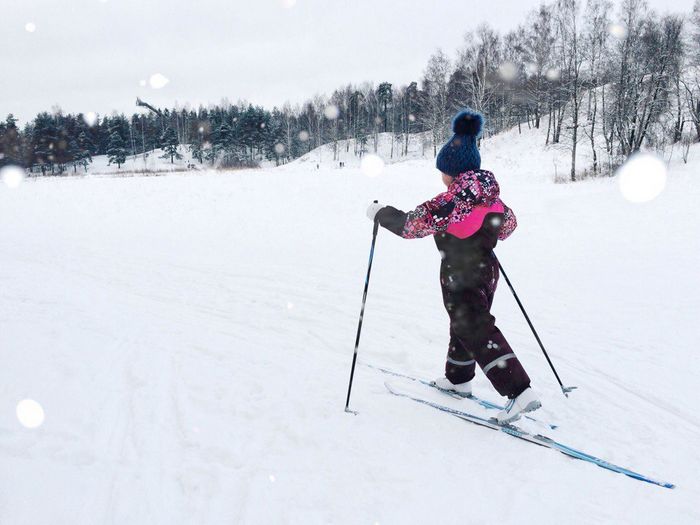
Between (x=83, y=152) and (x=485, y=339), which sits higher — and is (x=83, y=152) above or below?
above

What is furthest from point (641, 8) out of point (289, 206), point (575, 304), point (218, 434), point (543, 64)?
point (218, 434)

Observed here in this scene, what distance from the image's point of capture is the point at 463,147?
3070mm

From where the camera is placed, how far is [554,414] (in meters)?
3.32

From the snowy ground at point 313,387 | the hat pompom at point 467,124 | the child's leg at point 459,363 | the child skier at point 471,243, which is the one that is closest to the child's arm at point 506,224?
the child skier at point 471,243

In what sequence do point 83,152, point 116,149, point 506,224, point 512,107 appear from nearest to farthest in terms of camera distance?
1. point 506,224
2. point 512,107
3. point 83,152
4. point 116,149

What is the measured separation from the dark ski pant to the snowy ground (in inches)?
17.3

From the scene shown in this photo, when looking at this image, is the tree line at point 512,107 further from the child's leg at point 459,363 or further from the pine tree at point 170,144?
the child's leg at point 459,363

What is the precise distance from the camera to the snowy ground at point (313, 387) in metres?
2.26

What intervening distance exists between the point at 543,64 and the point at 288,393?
39468 mm

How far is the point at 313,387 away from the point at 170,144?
6835 centimetres

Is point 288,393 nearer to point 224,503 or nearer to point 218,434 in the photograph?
point 218,434

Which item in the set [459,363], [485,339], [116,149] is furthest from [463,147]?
[116,149]

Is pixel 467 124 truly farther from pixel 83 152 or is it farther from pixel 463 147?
pixel 83 152

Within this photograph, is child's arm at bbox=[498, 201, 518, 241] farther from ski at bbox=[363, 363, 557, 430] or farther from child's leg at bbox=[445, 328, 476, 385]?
ski at bbox=[363, 363, 557, 430]
